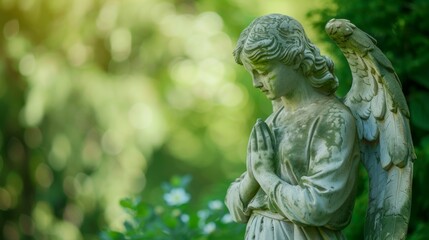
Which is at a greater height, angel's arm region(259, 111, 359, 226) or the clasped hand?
the clasped hand

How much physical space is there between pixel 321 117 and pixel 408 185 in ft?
1.51

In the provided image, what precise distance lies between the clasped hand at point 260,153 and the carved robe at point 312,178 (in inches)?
1.7

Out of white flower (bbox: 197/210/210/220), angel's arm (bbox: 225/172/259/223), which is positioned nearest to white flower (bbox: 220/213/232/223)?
white flower (bbox: 197/210/210/220)

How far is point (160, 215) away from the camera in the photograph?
24.6ft

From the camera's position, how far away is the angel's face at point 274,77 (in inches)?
175

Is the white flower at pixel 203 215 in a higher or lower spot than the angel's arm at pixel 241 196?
higher

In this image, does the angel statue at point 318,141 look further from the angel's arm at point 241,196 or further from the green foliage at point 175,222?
the green foliage at point 175,222

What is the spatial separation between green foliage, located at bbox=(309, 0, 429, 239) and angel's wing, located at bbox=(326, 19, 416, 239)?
8.62 ft

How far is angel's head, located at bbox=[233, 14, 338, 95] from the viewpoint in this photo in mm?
4383

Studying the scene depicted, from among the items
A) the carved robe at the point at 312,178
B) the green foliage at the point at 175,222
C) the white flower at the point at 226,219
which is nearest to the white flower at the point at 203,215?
the green foliage at the point at 175,222

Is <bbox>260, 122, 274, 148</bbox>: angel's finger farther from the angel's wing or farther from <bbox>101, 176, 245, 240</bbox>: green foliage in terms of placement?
<bbox>101, 176, 245, 240</bbox>: green foliage

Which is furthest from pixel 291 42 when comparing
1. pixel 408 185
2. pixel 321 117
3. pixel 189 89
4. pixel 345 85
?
pixel 189 89

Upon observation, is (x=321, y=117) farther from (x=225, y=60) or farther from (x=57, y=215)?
(x=225, y=60)

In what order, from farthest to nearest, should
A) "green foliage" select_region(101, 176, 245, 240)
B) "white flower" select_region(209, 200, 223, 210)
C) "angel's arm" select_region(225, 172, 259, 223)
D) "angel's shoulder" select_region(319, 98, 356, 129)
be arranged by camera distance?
"white flower" select_region(209, 200, 223, 210) → "green foliage" select_region(101, 176, 245, 240) → "angel's arm" select_region(225, 172, 259, 223) → "angel's shoulder" select_region(319, 98, 356, 129)
